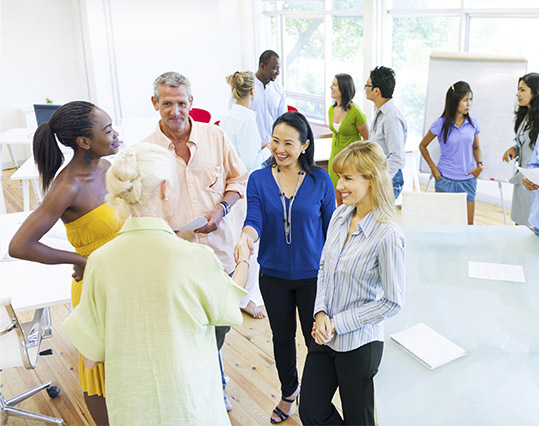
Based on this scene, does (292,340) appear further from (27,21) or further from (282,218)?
(27,21)

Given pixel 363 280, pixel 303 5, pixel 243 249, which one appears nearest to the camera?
pixel 363 280

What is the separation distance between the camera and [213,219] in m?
2.54

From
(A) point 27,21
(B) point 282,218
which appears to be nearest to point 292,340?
(B) point 282,218

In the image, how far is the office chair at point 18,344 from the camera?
8.14ft

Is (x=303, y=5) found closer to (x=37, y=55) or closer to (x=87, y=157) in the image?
(x=37, y=55)

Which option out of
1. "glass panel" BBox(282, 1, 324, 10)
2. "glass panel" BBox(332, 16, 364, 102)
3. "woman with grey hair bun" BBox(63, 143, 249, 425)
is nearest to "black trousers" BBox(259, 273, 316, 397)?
"woman with grey hair bun" BBox(63, 143, 249, 425)

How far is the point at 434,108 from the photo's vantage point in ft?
16.2

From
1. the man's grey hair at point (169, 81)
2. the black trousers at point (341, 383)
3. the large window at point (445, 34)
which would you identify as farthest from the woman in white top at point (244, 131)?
the large window at point (445, 34)

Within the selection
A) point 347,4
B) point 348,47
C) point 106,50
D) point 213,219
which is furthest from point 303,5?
point 213,219

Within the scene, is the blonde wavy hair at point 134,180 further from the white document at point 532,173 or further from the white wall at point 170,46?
the white wall at point 170,46

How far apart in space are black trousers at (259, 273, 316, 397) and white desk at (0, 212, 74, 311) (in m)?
1.00

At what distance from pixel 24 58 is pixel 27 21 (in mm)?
544

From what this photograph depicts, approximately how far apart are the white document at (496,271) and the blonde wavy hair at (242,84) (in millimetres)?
1862

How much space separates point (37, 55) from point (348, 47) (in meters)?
4.75
